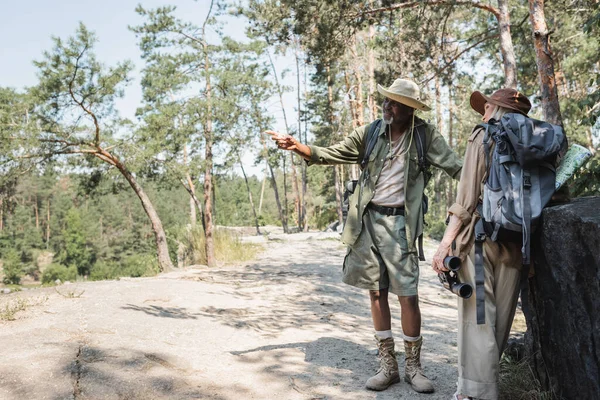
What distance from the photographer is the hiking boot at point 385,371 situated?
3256 mm

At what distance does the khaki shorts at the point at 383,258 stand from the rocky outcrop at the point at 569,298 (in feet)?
2.57

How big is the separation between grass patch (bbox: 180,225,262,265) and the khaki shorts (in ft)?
33.3

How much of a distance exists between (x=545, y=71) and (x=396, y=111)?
277 cm

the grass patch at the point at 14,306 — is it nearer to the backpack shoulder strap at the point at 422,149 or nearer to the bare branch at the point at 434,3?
the backpack shoulder strap at the point at 422,149

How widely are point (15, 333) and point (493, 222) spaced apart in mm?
4216

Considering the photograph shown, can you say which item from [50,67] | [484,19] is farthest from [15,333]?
[484,19]

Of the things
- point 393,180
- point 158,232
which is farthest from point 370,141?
point 158,232

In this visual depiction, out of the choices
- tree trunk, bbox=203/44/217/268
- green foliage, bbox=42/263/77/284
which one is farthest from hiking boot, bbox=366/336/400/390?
green foliage, bbox=42/263/77/284

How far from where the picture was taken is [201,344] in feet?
14.5

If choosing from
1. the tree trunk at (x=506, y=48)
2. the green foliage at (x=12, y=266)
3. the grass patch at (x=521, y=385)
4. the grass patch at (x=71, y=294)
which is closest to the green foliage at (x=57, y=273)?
the green foliage at (x=12, y=266)

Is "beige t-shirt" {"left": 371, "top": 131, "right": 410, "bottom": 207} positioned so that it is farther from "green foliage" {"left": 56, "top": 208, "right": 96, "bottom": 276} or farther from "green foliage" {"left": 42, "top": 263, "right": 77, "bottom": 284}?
"green foliage" {"left": 56, "top": 208, "right": 96, "bottom": 276}

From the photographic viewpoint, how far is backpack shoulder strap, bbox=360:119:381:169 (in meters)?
3.47

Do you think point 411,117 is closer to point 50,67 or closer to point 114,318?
point 114,318

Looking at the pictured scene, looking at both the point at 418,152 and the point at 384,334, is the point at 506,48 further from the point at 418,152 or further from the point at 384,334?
the point at 384,334
